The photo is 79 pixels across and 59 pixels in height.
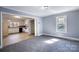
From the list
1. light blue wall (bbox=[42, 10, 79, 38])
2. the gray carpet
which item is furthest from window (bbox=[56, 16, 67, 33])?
the gray carpet

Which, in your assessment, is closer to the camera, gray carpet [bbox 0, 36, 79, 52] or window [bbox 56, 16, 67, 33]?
gray carpet [bbox 0, 36, 79, 52]

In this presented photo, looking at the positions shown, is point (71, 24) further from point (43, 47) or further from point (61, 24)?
point (43, 47)

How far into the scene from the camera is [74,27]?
4.48 metres

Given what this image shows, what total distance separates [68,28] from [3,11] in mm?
3802

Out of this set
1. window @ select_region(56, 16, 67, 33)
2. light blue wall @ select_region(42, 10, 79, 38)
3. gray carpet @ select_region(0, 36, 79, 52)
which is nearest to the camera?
gray carpet @ select_region(0, 36, 79, 52)

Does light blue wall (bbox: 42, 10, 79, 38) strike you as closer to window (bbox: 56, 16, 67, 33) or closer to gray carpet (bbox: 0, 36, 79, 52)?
window (bbox: 56, 16, 67, 33)

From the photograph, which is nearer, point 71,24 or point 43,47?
point 43,47

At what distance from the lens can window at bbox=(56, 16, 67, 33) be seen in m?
4.97

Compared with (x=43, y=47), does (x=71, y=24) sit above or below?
above

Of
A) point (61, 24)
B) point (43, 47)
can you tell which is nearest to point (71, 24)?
point (61, 24)

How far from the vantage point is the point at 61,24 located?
5.25 metres

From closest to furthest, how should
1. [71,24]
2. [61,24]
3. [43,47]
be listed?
[43,47], [71,24], [61,24]

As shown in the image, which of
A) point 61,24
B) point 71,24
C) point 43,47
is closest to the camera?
point 43,47

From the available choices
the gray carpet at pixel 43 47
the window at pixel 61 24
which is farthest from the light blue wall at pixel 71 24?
the gray carpet at pixel 43 47
